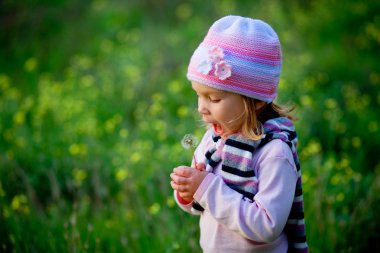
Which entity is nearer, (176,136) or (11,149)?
(11,149)

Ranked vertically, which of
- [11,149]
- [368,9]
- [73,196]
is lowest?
[73,196]

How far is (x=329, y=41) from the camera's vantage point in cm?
649

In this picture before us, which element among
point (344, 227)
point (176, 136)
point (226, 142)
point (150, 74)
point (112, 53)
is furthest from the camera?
point (112, 53)

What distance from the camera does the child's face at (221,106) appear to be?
1.81 metres

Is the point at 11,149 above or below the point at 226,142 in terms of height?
below

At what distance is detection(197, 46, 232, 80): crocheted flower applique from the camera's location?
5.76 feet

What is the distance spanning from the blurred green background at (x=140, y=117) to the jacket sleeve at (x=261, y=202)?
3.31ft

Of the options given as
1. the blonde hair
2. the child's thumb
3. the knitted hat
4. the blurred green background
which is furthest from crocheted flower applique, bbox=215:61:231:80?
the blurred green background

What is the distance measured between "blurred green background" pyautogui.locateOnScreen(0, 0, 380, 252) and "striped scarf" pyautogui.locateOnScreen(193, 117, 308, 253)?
0.88 m

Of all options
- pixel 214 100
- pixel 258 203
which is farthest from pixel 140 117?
pixel 258 203

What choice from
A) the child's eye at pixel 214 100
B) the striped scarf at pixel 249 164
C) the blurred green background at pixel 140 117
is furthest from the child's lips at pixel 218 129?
the blurred green background at pixel 140 117

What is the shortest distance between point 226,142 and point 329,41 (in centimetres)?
510

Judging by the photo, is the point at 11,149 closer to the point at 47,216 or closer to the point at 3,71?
the point at 47,216

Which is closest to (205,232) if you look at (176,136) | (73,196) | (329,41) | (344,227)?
(344,227)
